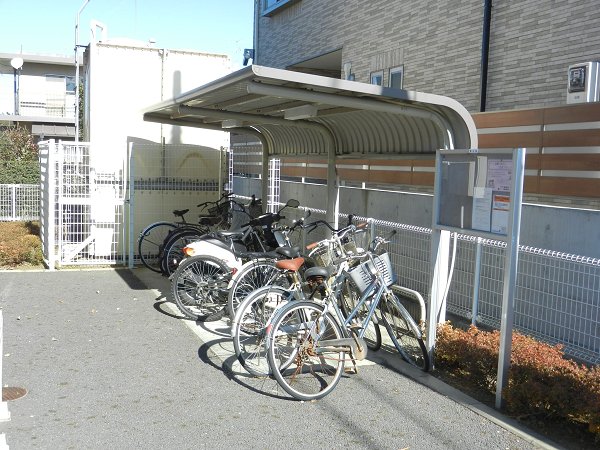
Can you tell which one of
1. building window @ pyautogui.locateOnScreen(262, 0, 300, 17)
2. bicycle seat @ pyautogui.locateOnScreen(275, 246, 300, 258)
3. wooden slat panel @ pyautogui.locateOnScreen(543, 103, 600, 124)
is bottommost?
bicycle seat @ pyautogui.locateOnScreen(275, 246, 300, 258)

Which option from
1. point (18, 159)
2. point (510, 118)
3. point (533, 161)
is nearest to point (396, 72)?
point (510, 118)

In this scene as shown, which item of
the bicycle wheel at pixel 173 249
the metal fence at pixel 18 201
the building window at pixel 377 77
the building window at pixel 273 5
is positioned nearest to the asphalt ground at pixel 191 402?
the bicycle wheel at pixel 173 249

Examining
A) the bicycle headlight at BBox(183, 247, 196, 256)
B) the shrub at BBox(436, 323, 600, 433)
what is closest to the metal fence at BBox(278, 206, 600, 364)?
the shrub at BBox(436, 323, 600, 433)

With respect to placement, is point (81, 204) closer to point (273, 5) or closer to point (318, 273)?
point (318, 273)

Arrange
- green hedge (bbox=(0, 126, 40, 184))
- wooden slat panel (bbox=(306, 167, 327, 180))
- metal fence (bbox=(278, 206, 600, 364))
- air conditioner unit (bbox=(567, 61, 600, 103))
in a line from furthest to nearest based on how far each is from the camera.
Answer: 1. green hedge (bbox=(0, 126, 40, 184))
2. wooden slat panel (bbox=(306, 167, 327, 180))
3. air conditioner unit (bbox=(567, 61, 600, 103))
4. metal fence (bbox=(278, 206, 600, 364))

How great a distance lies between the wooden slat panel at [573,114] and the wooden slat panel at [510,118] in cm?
12

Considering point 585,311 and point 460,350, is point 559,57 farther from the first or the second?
point 460,350

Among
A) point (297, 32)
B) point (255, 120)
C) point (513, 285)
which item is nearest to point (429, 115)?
point (513, 285)

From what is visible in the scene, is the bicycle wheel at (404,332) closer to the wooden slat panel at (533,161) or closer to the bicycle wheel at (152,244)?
the wooden slat panel at (533,161)

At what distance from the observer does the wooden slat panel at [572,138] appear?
6.02 m

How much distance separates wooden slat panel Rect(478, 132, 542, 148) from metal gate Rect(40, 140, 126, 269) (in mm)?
5982

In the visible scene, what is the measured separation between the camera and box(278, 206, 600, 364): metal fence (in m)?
5.38

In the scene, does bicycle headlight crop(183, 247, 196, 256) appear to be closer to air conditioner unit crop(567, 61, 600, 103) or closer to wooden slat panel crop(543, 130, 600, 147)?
wooden slat panel crop(543, 130, 600, 147)

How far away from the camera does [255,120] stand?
8.41m
